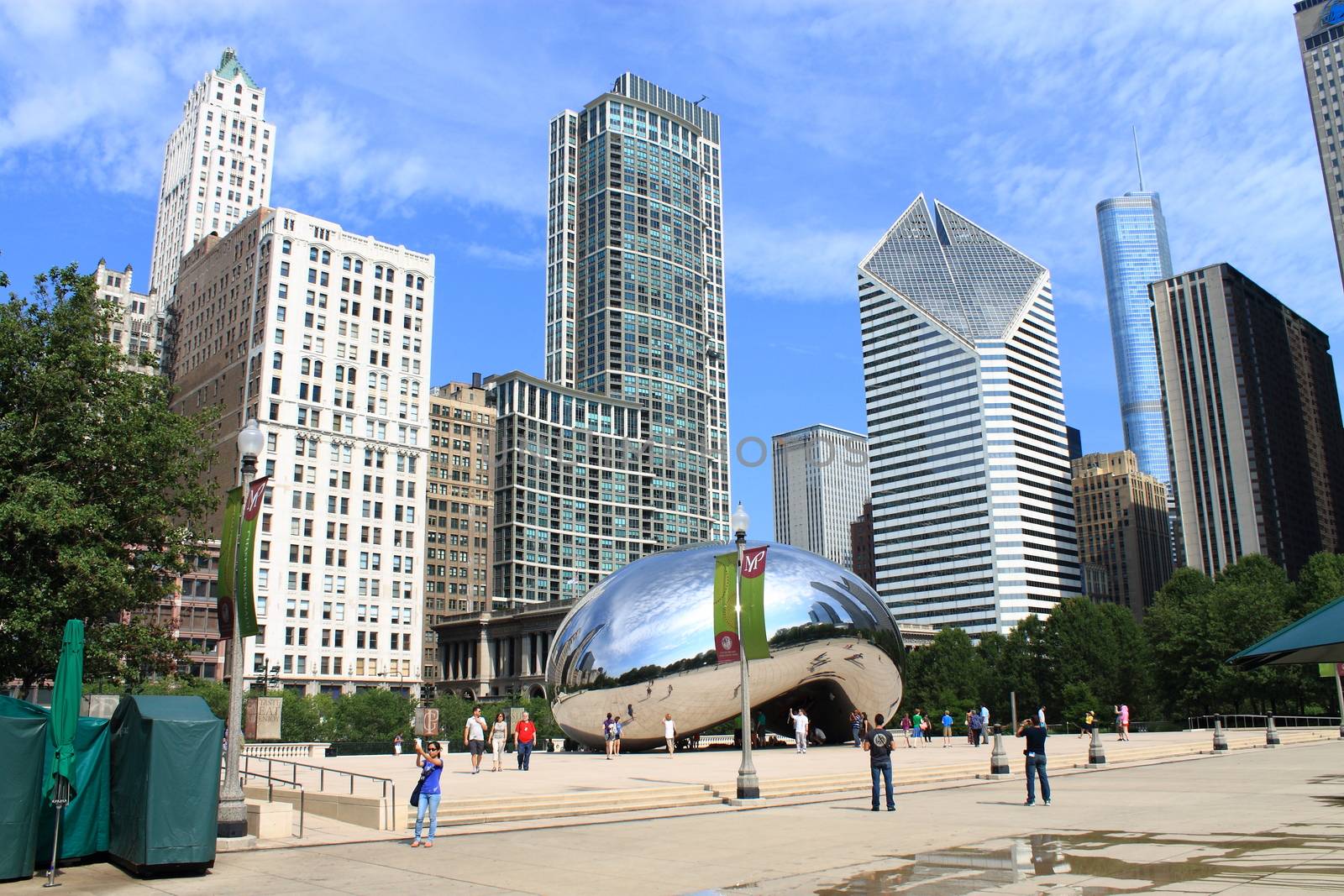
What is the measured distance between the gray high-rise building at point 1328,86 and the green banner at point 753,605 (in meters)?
189

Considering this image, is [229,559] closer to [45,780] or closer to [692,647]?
[45,780]

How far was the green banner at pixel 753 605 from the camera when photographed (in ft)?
78.1

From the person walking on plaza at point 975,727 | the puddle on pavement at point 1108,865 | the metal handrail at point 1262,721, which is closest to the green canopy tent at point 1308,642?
the puddle on pavement at point 1108,865

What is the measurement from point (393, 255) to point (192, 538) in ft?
296

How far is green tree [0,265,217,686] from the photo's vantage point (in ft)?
90.1

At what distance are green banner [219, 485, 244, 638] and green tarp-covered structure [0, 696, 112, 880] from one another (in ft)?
7.38

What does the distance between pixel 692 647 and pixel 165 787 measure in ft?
72.4

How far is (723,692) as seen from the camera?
3500 cm

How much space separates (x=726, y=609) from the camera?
81.3 ft

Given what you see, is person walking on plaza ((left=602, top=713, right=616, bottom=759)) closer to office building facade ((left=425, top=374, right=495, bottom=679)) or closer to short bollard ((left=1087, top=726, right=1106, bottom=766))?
short bollard ((left=1087, top=726, right=1106, bottom=766))

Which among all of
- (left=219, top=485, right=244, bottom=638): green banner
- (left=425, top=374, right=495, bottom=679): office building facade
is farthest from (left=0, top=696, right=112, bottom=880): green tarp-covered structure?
(left=425, top=374, right=495, bottom=679): office building facade

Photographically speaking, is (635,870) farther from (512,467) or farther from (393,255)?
(512,467)

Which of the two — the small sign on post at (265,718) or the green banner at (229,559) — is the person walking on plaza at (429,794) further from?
the small sign on post at (265,718)

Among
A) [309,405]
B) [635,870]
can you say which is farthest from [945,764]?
[309,405]
